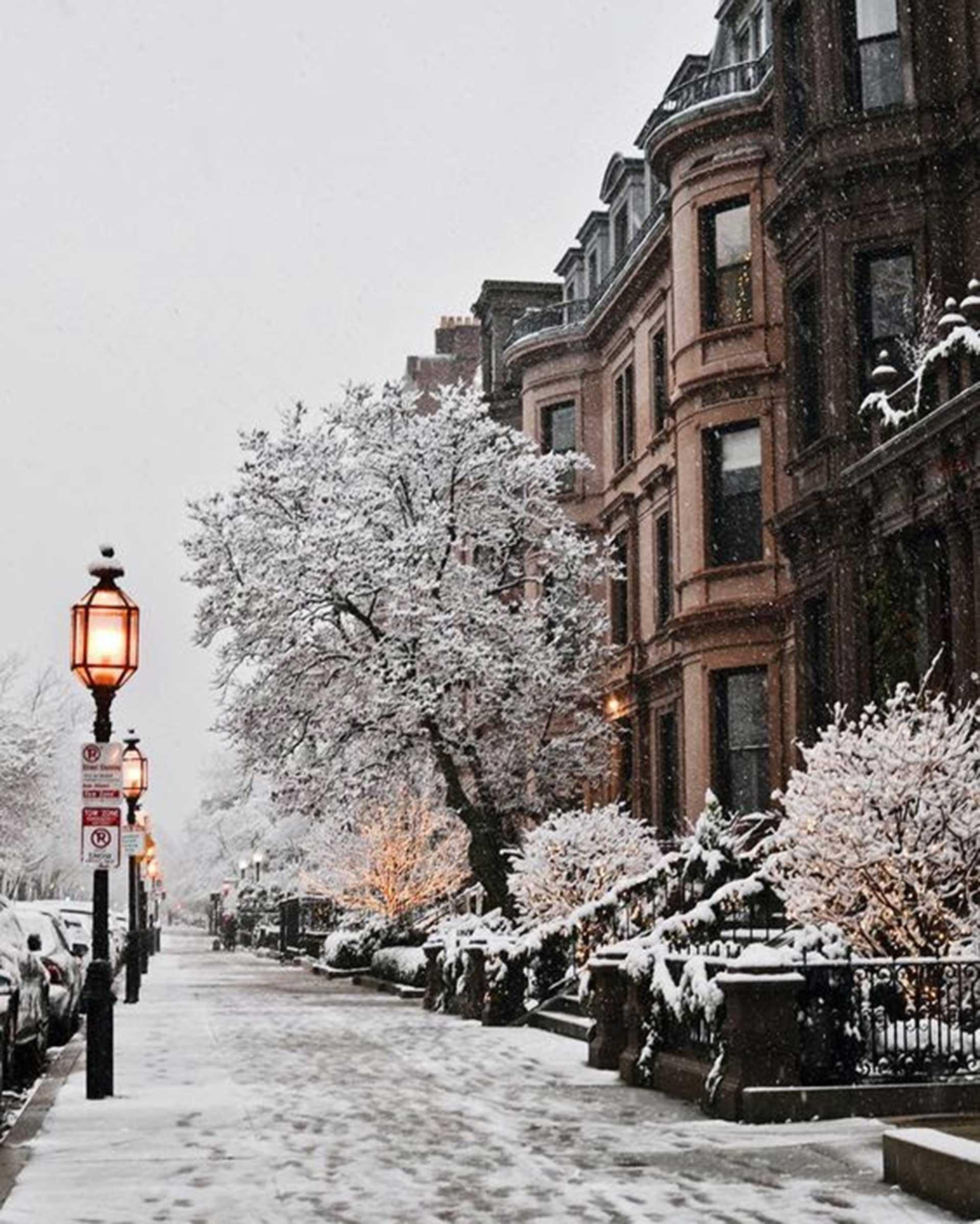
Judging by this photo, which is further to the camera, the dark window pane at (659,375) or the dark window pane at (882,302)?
the dark window pane at (659,375)

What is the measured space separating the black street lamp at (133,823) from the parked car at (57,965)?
4.37 m

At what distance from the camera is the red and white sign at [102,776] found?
52.6ft

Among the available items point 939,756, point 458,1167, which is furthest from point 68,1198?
point 939,756

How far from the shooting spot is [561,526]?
35781 mm

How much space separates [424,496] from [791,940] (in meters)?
20.1

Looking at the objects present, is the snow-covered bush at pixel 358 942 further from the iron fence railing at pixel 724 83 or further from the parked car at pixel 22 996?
the parked car at pixel 22 996

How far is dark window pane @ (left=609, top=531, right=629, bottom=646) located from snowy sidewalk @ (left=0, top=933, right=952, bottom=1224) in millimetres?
18873

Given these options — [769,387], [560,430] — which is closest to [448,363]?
[560,430]

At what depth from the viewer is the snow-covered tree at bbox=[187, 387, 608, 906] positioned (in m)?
32.3

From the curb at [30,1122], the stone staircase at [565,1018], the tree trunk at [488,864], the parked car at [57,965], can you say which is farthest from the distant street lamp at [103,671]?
the tree trunk at [488,864]

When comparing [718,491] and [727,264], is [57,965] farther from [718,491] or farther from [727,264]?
[727,264]

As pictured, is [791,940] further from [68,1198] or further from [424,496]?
[424,496]

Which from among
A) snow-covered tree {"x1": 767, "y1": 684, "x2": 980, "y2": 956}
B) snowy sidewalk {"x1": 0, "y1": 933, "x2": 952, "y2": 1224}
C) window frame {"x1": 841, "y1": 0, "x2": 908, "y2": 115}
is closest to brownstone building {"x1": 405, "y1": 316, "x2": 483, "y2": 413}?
window frame {"x1": 841, "y1": 0, "x2": 908, "y2": 115}

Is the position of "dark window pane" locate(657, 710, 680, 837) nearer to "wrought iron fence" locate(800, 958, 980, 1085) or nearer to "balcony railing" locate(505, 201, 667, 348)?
"balcony railing" locate(505, 201, 667, 348)
